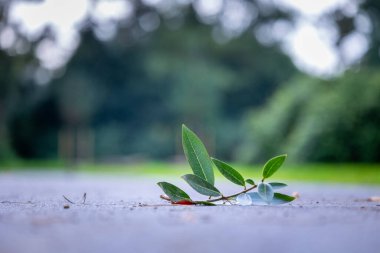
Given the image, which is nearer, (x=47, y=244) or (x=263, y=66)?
(x=47, y=244)

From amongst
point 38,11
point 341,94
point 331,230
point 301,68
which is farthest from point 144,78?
point 331,230

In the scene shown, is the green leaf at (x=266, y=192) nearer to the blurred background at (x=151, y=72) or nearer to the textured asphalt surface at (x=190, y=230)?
the textured asphalt surface at (x=190, y=230)

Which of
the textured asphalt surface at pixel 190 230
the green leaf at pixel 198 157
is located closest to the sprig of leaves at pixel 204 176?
the green leaf at pixel 198 157

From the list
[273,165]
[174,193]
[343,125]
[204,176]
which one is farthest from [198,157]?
[343,125]

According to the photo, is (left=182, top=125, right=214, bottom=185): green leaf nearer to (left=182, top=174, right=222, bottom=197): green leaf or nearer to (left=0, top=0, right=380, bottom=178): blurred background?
(left=182, top=174, right=222, bottom=197): green leaf

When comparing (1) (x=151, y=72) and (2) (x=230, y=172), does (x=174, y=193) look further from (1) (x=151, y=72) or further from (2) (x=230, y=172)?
(1) (x=151, y=72)

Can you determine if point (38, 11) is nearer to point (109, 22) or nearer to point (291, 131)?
point (109, 22)
